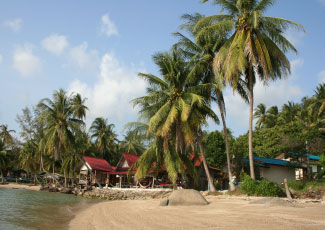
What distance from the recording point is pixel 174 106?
20.5 metres

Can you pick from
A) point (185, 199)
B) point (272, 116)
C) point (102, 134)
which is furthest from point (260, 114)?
point (185, 199)

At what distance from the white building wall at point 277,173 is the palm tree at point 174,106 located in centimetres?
947

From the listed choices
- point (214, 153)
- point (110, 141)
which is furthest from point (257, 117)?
point (110, 141)

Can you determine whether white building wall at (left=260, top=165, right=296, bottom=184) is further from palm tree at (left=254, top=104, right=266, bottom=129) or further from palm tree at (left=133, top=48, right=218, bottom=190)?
palm tree at (left=254, top=104, right=266, bottom=129)

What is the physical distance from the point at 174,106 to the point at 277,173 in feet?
48.0

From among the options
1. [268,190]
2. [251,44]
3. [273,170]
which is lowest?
[268,190]

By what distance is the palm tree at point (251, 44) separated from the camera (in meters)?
17.1

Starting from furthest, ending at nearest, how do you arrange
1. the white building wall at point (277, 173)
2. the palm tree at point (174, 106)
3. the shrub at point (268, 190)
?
the white building wall at point (277, 173) → the palm tree at point (174, 106) → the shrub at point (268, 190)

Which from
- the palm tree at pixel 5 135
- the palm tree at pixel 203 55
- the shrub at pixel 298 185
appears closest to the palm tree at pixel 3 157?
the palm tree at pixel 5 135

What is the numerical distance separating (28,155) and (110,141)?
14.3 meters

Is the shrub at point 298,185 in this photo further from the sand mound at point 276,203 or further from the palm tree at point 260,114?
the palm tree at point 260,114

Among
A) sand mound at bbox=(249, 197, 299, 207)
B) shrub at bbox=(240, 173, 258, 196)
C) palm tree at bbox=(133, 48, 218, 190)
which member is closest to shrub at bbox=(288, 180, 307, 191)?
shrub at bbox=(240, 173, 258, 196)

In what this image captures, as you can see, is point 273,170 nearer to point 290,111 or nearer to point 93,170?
point 290,111

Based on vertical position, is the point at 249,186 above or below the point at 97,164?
below
